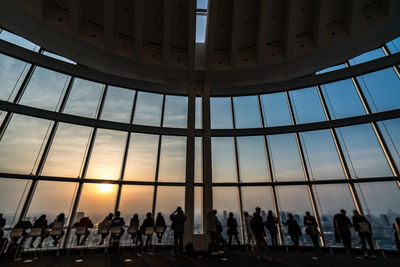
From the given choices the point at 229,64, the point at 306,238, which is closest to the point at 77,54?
the point at 229,64

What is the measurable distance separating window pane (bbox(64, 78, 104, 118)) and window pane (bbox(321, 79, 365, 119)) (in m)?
10.2

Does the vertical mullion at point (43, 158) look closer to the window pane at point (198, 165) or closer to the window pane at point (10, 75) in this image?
the window pane at point (10, 75)

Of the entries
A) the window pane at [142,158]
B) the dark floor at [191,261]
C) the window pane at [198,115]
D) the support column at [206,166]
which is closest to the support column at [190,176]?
the support column at [206,166]

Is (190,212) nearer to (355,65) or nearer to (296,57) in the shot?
(296,57)

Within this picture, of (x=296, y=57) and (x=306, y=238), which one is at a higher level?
(x=296, y=57)

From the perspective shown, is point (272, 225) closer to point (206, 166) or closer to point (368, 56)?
point (206, 166)

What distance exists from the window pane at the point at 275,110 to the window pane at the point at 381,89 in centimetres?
301

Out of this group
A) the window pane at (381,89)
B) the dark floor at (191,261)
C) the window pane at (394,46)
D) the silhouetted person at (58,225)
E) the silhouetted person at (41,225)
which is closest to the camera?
the dark floor at (191,261)

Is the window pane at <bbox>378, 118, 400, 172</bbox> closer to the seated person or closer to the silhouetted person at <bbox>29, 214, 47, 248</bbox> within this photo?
the seated person

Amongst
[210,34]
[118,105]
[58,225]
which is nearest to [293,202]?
[210,34]

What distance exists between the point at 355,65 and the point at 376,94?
149cm

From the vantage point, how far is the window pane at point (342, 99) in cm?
786

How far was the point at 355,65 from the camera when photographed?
814cm

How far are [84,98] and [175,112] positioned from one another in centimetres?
399
